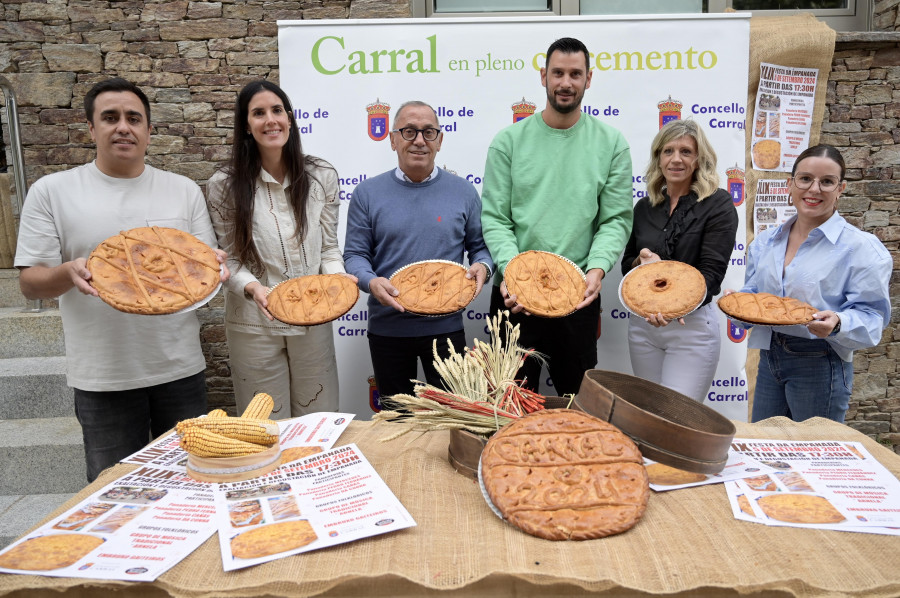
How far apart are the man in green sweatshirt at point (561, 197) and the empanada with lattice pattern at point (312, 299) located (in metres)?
0.80

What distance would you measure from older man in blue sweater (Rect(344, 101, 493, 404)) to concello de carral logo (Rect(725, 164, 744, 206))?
1964 millimetres

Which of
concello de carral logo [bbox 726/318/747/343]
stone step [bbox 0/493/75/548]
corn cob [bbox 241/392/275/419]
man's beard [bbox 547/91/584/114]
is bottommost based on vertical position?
stone step [bbox 0/493/75/548]

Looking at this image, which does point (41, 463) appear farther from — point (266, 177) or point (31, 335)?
point (266, 177)

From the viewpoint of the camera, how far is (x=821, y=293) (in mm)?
2574

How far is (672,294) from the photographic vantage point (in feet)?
9.16

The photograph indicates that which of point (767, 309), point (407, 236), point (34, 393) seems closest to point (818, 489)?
point (767, 309)

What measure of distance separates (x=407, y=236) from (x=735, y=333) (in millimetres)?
2420

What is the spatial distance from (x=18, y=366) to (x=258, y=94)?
277 centimetres

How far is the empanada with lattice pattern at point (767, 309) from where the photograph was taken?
2451 millimetres

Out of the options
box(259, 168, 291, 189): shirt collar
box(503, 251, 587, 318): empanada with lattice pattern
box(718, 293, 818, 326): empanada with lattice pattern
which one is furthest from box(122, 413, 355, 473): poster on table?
box(718, 293, 818, 326): empanada with lattice pattern

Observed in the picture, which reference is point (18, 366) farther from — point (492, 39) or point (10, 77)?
point (492, 39)

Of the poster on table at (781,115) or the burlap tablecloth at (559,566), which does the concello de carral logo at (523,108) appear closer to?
the poster on table at (781,115)

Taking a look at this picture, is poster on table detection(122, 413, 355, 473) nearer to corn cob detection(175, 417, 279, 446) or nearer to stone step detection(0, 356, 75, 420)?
corn cob detection(175, 417, 279, 446)

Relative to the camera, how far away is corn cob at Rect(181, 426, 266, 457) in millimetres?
1652
